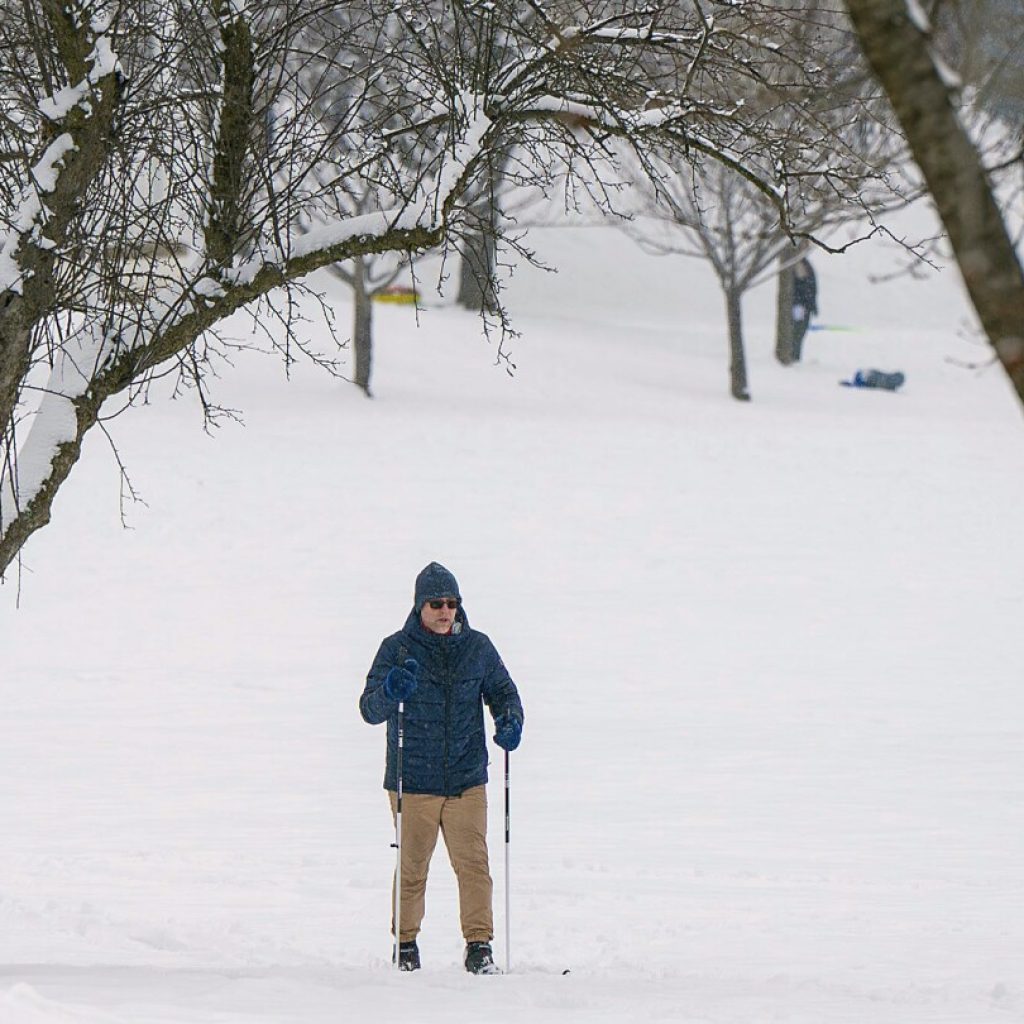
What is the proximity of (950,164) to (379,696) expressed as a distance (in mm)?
4444

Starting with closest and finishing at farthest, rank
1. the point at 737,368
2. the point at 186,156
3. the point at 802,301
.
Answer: the point at 186,156 → the point at 737,368 → the point at 802,301

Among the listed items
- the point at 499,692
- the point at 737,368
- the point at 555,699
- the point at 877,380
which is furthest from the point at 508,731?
the point at 877,380

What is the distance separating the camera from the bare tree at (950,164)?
10.5 ft

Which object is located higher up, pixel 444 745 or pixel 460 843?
pixel 444 745

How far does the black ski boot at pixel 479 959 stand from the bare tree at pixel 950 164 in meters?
4.74

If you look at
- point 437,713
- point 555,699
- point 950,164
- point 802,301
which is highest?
point 802,301

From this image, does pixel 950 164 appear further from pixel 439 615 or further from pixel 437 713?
pixel 437 713

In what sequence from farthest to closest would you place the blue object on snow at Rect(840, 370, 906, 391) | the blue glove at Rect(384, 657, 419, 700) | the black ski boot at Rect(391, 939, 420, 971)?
the blue object on snow at Rect(840, 370, 906, 391) < the black ski boot at Rect(391, 939, 420, 971) < the blue glove at Rect(384, 657, 419, 700)

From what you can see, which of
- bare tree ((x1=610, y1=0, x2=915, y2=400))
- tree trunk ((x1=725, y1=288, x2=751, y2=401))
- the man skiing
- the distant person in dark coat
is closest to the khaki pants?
the man skiing

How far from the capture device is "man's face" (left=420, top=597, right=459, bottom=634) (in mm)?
7293

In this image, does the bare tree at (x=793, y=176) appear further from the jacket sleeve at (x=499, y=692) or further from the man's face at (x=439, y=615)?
A: the jacket sleeve at (x=499, y=692)

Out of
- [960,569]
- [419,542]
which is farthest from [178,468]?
[960,569]

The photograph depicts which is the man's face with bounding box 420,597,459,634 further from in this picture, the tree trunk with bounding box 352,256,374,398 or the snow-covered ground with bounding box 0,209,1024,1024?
the tree trunk with bounding box 352,256,374,398

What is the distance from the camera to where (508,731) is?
7.39 metres
